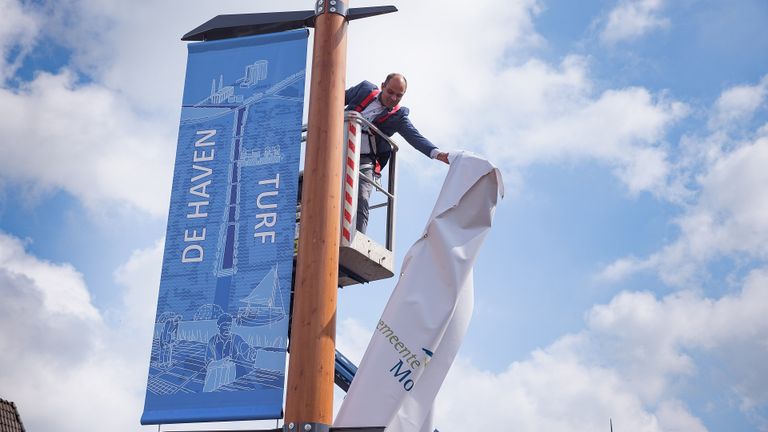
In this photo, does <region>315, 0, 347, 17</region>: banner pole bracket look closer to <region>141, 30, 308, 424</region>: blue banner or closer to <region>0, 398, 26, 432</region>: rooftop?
<region>141, 30, 308, 424</region>: blue banner

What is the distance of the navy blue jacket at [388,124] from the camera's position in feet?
35.8

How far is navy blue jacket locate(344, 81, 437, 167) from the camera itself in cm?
1090

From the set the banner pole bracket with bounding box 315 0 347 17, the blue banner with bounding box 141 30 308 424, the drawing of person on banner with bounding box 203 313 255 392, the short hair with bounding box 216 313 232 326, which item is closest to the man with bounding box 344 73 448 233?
the banner pole bracket with bounding box 315 0 347 17

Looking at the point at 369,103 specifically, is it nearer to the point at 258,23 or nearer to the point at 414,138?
the point at 414,138

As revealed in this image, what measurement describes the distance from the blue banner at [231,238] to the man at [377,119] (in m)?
1.44

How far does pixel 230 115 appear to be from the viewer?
982cm

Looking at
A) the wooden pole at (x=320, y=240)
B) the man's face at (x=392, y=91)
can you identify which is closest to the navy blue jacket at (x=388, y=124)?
the man's face at (x=392, y=91)

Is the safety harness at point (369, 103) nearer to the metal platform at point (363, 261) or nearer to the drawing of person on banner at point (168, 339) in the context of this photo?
the metal platform at point (363, 261)

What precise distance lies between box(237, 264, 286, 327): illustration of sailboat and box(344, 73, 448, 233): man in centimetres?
213

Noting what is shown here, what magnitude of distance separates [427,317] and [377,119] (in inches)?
127

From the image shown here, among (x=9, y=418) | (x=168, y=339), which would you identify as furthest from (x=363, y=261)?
(x=9, y=418)

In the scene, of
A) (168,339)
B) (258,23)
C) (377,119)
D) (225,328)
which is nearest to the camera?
(225,328)

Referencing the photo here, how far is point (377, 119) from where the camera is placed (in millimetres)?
11078

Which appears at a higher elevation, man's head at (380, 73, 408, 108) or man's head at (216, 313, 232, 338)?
man's head at (380, 73, 408, 108)
